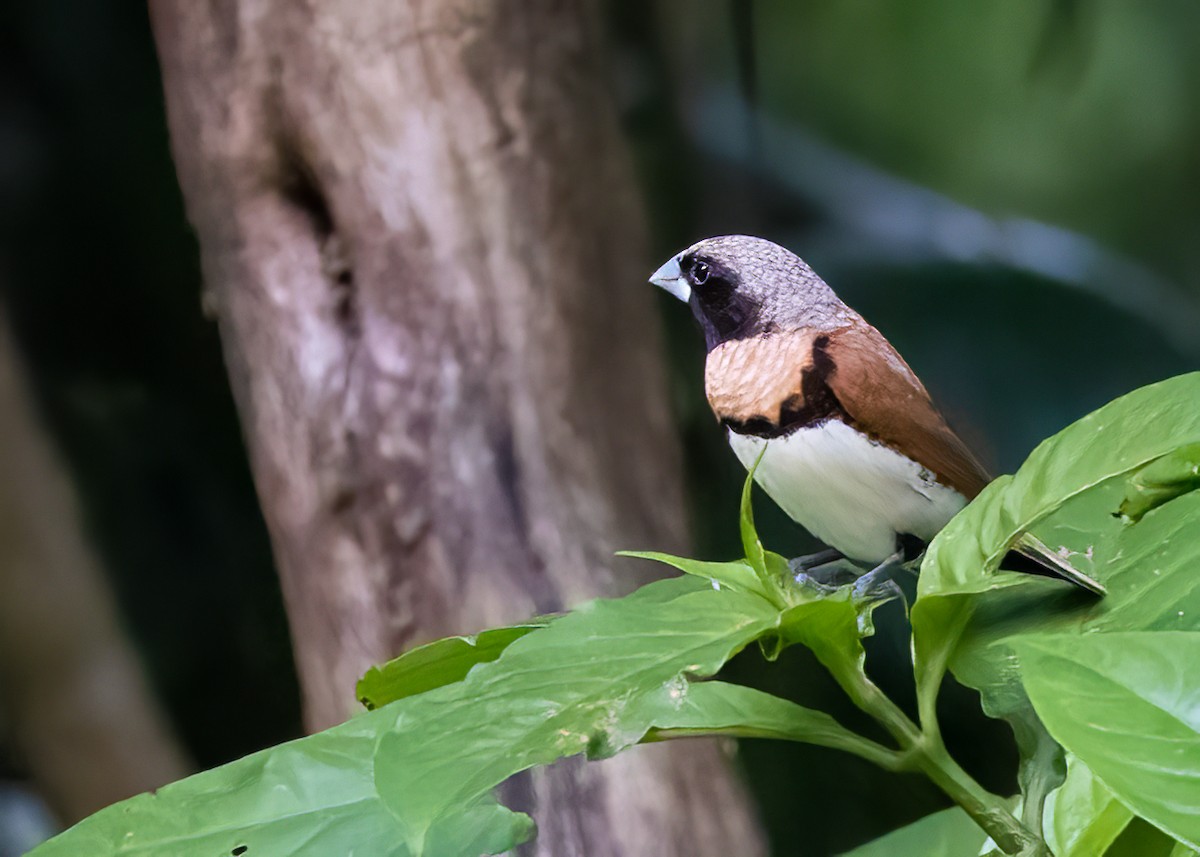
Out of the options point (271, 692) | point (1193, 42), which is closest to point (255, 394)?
point (271, 692)

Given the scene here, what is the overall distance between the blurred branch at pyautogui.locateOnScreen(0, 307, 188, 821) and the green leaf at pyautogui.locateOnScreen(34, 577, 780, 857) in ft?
2.56

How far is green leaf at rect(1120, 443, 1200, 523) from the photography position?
34 centimetres

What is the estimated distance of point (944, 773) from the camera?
0.36m

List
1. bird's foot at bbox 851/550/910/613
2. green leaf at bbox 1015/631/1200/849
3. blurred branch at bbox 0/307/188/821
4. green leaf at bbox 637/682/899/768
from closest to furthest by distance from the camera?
1. green leaf at bbox 1015/631/1200/849
2. green leaf at bbox 637/682/899/768
3. bird's foot at bbox 851/550/910/613
4. blurred branch at bbox 0/307/188/821

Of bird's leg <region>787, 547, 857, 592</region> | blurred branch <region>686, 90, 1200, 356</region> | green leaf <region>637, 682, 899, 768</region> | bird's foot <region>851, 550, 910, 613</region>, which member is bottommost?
bird's leg <region>787, 547, 857, 592</region>

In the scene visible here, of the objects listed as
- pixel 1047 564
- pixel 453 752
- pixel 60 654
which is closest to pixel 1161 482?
pixel 1047 564

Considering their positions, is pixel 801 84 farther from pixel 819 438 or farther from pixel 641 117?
pixel 819 438

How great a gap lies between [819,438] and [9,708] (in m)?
0.98

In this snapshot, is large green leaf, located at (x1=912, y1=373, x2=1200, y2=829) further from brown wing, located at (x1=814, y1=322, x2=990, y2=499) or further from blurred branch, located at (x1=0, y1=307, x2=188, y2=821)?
blurred branch, located at (x1=0, y1=307, x2=188, y2=821)

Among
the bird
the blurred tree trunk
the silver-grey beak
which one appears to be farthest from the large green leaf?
the blurred tree trunk

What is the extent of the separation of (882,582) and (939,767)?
6.4 inches

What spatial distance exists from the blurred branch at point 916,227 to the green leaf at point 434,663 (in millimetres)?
508

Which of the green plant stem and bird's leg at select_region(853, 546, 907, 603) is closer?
the green plant stem

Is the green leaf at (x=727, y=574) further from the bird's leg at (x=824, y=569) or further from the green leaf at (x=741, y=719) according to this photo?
the bird's leg at (x=824, y=569)
